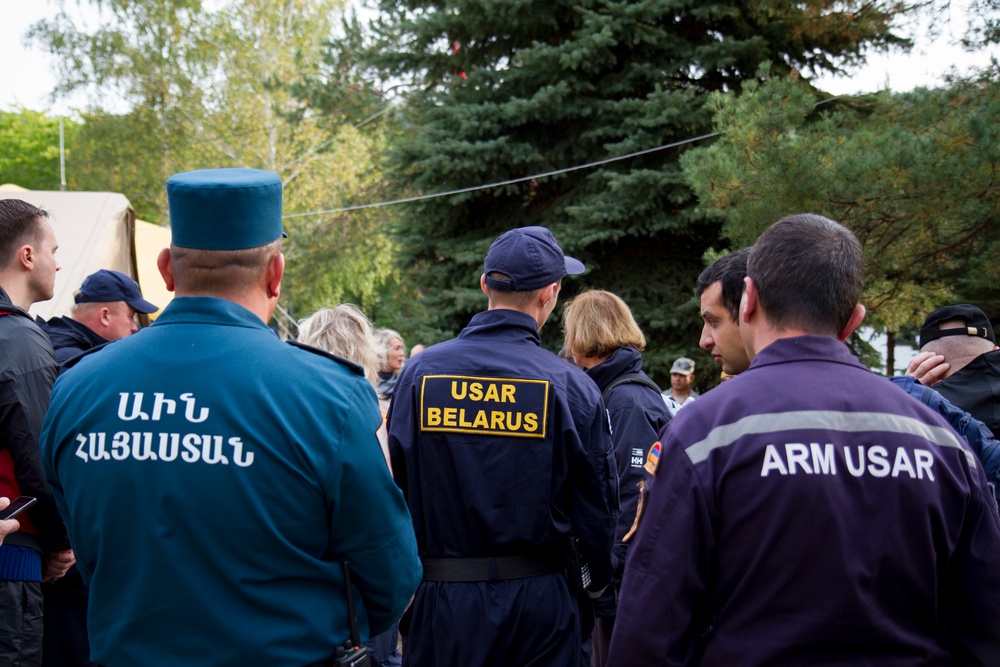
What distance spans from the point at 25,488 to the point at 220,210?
1.93 meters

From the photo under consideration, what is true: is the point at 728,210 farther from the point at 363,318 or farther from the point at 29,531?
the point at 29,531

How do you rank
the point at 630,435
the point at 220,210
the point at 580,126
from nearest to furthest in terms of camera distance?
1. the point at 220,210
2. the point at 630,435
3. the point at 580,126

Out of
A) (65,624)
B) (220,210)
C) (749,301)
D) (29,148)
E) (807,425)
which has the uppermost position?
(29,148)

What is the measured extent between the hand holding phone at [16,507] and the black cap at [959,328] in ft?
12.5

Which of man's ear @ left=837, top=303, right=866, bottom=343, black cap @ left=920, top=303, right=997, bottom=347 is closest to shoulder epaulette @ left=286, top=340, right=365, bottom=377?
man's ear @ left=837, top=303, right=866, bottom=343

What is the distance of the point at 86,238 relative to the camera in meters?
9.53

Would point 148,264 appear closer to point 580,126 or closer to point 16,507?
point 580,126

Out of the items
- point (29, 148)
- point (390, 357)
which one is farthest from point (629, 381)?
point (29, 148)

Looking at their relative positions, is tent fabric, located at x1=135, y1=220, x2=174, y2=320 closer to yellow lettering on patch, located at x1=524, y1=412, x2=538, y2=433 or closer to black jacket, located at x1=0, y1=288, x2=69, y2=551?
black jacket, located at x1=0, y1=288, x2=69, y2=551

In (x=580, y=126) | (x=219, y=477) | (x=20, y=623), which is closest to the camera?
(x=219, y=477)

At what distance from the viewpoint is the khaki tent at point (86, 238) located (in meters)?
9.24

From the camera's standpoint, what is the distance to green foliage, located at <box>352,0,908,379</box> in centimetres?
1219

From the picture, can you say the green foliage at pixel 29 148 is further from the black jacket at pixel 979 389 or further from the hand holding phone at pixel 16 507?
the black jacket at pixel 979 389

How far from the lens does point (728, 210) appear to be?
913 centimetres
